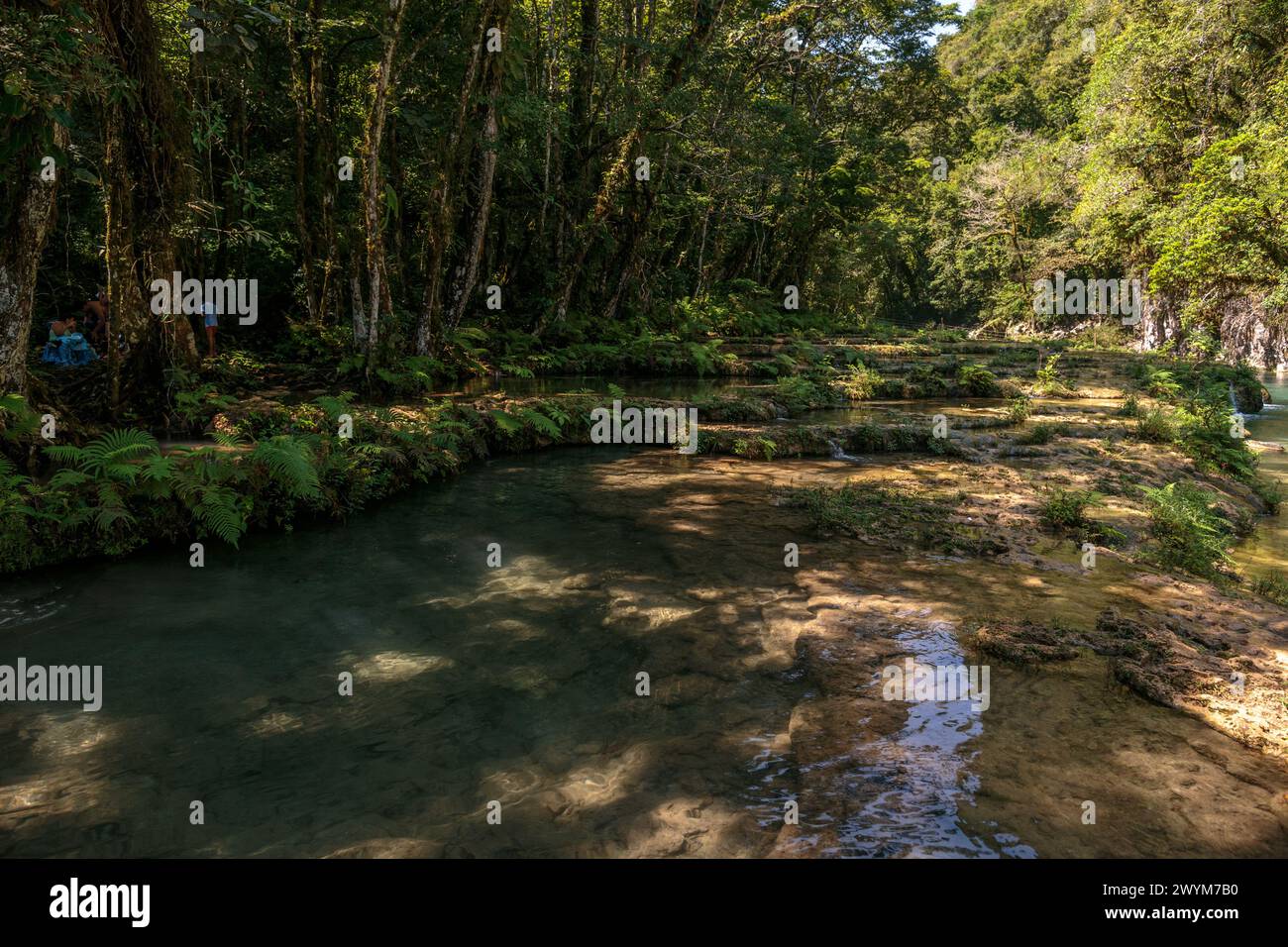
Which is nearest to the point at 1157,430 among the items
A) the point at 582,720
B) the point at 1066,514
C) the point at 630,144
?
the point at 1066,514

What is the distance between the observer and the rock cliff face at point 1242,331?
98.6 ft

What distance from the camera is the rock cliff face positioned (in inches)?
1184

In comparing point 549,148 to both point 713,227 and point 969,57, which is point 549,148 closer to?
point 713,227

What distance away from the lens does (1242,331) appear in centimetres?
3098

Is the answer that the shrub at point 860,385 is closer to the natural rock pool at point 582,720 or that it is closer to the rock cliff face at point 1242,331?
the natural rock pool at point 582,720

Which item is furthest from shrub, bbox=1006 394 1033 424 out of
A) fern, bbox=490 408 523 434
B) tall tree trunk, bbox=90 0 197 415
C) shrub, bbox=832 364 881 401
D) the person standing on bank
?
the person standing on bank

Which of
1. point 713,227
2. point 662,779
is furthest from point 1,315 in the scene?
point 713,227

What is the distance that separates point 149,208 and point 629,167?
1188cm

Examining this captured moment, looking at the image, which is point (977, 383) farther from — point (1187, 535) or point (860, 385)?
point (1187, 535)

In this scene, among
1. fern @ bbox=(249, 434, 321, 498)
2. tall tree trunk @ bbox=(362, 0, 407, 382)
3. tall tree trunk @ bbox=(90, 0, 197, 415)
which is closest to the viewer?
fern @ bbox=(249, 434, 321, 498)

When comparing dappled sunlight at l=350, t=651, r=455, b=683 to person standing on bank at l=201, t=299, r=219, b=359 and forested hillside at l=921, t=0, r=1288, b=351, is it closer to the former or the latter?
person standing on bank at l=201, t=299, r=219, b=359

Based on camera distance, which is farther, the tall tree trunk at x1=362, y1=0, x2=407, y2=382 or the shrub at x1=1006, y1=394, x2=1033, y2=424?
the shrub at x1=1006, y1=394, x2=1033, y2=424

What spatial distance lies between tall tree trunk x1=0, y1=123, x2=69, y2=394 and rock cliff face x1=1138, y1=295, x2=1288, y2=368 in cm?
3586
